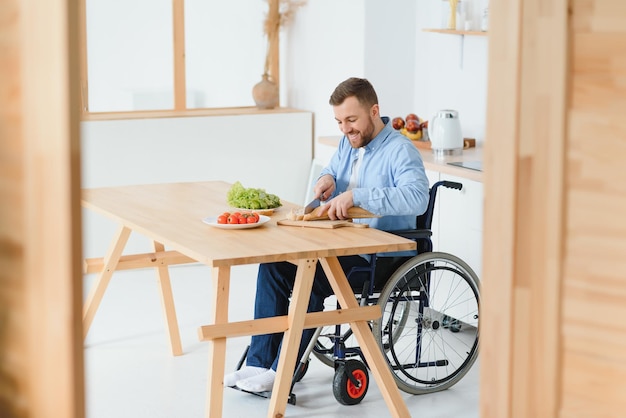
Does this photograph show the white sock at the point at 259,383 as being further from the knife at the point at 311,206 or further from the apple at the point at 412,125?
the apple at the point at 412,125

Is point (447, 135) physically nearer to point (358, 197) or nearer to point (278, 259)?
point (358, 197)

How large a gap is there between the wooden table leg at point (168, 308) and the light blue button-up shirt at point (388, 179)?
882 millimetres

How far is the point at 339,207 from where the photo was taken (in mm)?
3664

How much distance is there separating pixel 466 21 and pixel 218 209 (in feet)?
6.84

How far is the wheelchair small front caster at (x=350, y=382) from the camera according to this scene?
380 centimetres

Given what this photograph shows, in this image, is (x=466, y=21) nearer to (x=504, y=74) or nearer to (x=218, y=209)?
(x=218, y=209)

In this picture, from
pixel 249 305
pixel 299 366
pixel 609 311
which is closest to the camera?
pixel 609 311

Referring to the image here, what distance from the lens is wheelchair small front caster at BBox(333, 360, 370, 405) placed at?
12.5 feet

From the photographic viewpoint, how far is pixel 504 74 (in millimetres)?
1652

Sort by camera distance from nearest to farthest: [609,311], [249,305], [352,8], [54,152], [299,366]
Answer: [54,152] → [609,311] → [299,366] → [249,305] → [352,8]

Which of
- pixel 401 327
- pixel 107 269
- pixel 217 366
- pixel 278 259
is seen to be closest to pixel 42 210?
pixel 278 259

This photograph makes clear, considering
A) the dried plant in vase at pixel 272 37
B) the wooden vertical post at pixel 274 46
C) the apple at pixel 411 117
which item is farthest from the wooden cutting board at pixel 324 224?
the wooden vertical post at pixel 274 46

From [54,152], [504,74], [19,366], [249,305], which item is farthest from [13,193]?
[249,305]

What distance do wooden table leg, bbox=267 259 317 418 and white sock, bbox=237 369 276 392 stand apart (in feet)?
1.61
